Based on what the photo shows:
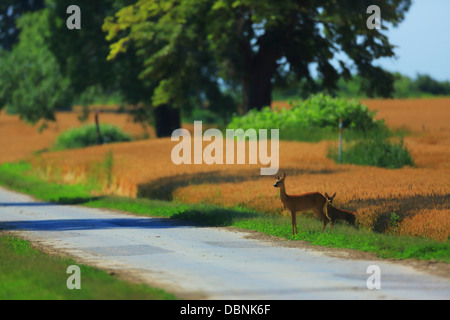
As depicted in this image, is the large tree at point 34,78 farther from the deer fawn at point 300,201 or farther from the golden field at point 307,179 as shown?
the deer fawn at point 300,201

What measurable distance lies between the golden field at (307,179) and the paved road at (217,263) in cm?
264

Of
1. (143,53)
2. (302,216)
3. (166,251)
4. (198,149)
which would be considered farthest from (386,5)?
(166,251)

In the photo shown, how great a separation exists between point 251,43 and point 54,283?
36.4m

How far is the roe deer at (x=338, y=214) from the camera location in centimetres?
1777

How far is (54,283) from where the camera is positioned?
468 inches

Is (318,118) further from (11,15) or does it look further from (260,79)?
(11,15)

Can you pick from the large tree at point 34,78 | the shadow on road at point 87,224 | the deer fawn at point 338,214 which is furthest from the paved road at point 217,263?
the large tree at point 34,78

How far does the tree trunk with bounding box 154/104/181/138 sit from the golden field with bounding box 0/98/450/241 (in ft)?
35.6

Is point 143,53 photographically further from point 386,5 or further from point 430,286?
point 430,286

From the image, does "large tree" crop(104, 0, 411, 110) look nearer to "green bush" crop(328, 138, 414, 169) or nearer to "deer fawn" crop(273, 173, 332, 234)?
"green bush" crop(328, 138, 414, 169)

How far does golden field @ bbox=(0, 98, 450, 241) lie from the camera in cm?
1817

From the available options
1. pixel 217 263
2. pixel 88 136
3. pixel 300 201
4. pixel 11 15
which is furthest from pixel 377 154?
pixel 11 15

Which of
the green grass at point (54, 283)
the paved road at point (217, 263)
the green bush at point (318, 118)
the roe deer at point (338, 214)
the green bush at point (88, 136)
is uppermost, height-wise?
the green bush at point (318, 118)
